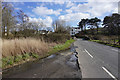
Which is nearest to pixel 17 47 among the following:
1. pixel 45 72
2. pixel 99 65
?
pixel 45 72

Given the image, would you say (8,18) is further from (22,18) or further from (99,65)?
(99,65)

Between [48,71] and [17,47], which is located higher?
[17,47]

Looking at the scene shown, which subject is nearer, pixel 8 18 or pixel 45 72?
pixel 45 72

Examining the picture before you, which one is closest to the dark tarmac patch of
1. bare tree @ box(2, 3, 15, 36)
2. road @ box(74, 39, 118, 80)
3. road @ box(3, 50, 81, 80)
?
road @ box(3, 50, 81, 80)

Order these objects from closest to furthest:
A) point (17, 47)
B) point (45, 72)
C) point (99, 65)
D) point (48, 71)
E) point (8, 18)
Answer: point (45, 72) → point (48, 71) → point (99, 65) → point (17, 47) → point (8, 18)

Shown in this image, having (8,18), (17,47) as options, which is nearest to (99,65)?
(17,47)

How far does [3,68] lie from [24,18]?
51.8 feet

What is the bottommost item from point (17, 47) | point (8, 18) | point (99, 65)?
point (99, 65)

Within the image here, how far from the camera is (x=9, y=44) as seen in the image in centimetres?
655

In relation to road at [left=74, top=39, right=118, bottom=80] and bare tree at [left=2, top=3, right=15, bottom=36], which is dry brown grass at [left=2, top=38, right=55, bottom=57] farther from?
bare tree at [left=2, top=3, right=15, bottom=36]

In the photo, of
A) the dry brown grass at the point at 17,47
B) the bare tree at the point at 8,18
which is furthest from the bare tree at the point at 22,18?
the dry brown grass at the point at 17,47

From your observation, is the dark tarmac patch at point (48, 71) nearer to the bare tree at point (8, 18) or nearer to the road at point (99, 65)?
the road at point (99, 65)

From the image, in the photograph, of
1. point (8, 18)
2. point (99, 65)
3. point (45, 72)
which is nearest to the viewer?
point (45, 72)

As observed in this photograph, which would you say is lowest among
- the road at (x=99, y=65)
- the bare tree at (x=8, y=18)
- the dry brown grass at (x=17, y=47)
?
the road at (x=99, y=65)
